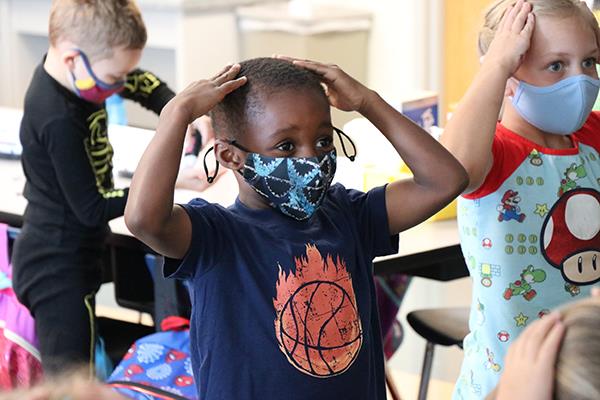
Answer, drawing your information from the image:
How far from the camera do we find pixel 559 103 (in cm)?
197

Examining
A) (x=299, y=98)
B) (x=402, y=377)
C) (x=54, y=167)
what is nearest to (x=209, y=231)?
(x=299, y=98)

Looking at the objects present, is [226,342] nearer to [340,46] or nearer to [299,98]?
[299,98]

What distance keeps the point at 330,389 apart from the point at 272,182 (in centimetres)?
31

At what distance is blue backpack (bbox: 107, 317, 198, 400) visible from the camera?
7.88 feet

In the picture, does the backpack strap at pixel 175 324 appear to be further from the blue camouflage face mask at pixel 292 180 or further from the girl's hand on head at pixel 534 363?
Answer: the girl's hand on head at pixel 534 363

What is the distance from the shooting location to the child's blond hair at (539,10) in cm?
199

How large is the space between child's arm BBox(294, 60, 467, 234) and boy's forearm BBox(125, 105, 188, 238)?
264 millimetres

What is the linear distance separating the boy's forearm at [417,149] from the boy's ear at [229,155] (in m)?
0.22

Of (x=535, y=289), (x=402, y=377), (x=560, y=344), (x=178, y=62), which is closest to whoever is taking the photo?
(x=560, y=344)

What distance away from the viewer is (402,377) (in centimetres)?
385

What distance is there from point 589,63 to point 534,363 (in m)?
1.06

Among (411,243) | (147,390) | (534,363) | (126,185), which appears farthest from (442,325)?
(534,363)

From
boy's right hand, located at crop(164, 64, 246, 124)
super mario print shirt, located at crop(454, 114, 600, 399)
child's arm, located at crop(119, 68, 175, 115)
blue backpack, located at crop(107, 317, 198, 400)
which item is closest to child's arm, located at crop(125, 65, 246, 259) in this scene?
boy's right hand, located at crop(164, 64, 246, 124)

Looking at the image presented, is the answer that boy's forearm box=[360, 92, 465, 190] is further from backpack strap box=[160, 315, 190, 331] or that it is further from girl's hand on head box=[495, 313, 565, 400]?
backpack strap box=[160, 315, 190, 331]
